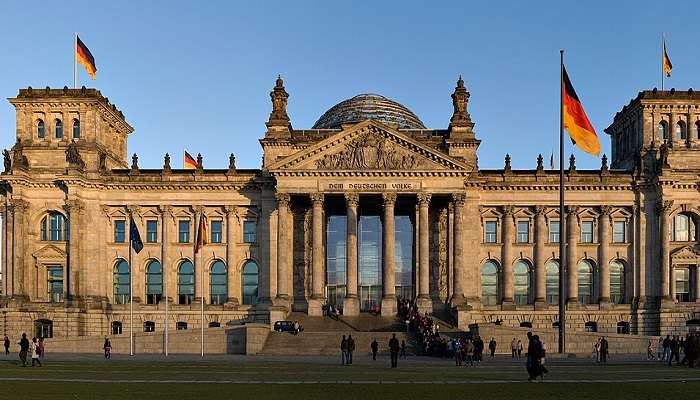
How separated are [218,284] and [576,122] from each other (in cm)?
4740

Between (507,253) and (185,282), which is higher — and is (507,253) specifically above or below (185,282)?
above

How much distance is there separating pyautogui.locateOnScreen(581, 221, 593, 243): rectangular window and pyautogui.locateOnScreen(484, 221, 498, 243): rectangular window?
8435mm

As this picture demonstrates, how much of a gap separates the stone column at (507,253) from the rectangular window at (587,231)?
23.1 feet

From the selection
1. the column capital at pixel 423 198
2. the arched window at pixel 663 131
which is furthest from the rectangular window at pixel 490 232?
the arched window at pixel 663 131

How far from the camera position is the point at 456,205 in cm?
8388

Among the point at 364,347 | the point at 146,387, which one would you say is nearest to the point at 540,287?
the point at 364,347

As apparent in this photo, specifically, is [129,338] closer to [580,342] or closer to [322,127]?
[580,342]

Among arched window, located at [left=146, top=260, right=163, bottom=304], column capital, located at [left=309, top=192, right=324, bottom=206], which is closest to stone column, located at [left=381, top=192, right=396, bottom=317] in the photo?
column capital, located at [left=309, top=192, right=324, bottom=206]

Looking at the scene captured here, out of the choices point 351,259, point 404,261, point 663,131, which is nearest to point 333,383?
point 351,259

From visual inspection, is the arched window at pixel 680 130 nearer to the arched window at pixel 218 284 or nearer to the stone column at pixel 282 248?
the stone column at pixel 282 248

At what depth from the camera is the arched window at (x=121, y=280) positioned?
294 ft

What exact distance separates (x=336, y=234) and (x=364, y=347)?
79.4 ft

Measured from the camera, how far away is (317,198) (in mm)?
83875

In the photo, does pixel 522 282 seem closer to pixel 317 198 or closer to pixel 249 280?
pixel 317 198
